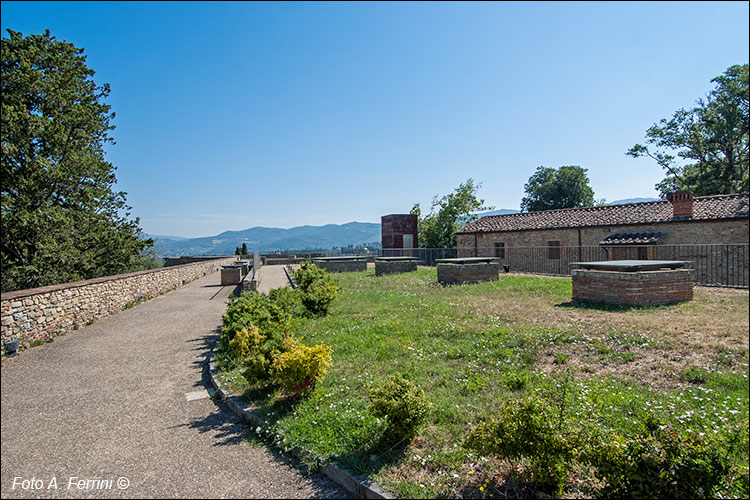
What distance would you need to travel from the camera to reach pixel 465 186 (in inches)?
1245

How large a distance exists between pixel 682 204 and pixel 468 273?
10.9 meters

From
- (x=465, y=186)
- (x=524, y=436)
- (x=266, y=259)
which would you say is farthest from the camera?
(x=266, y=259)

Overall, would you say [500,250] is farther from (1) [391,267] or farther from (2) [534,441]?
(2) [534,441]

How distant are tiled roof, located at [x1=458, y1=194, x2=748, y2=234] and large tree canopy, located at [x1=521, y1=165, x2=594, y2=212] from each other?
1664 cm

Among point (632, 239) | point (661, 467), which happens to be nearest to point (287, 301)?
point (661, 467)

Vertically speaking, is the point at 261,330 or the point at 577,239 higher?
the point at 577,239

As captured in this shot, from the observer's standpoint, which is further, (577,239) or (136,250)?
(136,250)

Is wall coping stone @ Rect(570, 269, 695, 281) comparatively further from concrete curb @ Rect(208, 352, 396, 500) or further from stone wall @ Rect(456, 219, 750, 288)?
stone wall @ Rect(456, 219, 750, 288)

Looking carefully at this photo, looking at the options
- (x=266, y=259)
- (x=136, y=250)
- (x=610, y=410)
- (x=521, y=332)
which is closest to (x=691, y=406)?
(x=610, y=410)

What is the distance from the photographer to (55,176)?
18.5ft

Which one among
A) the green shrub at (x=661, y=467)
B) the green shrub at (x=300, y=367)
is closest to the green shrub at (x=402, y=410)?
the green shrub at (x=300, y=367)

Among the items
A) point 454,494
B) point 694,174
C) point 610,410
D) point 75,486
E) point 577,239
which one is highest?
point 694,174

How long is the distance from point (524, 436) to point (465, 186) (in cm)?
3065

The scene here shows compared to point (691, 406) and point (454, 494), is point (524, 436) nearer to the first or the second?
point (454, 494)
